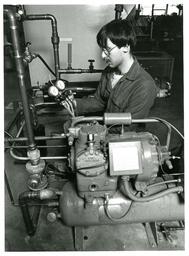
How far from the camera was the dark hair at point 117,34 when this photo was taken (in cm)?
139

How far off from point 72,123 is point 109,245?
30.4 inches

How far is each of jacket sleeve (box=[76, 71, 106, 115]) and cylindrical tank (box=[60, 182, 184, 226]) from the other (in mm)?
659

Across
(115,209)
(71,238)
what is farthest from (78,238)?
(115,209)

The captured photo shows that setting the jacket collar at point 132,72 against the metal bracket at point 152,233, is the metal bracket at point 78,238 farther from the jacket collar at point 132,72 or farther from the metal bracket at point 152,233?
the jacket collar at point 132,72

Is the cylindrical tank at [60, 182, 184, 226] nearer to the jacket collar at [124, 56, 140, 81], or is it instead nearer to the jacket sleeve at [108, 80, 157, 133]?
the jacket sleeve at [108, 80, 157, 133]

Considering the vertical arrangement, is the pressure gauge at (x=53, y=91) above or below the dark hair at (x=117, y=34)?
below

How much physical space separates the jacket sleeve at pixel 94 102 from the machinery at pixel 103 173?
297 mm

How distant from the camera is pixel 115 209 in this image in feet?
4.02

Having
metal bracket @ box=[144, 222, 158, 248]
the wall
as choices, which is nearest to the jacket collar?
metal bracket @ box=[144, 222, 158, 248]

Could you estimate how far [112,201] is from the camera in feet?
4.00

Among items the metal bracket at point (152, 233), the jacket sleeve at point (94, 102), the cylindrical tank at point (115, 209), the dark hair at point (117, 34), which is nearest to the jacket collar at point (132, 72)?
the dark hair at point (117, 34)

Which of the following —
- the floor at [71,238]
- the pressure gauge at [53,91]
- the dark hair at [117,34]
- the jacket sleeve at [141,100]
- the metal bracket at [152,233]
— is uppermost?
the dark hair at [117,34]
